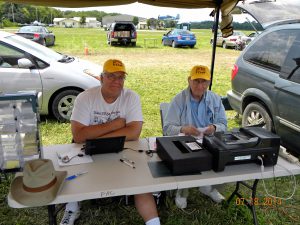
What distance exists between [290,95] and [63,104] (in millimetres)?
3479

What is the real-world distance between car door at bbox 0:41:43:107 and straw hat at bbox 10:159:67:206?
3.25 m

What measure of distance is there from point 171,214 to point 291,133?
183 cm

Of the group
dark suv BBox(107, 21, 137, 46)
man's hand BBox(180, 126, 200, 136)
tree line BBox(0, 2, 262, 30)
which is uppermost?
tree line BBox(0, 2, 262, 30)

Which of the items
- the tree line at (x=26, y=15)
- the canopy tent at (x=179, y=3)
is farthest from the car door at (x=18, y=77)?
the tree line at (x=26, y=15)

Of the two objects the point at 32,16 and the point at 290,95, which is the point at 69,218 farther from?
the point at 32,16

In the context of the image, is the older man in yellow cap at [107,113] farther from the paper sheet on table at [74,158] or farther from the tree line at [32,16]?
the tree line at [32,16]

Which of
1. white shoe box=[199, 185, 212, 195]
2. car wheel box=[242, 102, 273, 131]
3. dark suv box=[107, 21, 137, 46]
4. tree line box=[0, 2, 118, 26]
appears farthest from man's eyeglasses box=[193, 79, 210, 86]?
tree line box=[0, 2, 118, 26]

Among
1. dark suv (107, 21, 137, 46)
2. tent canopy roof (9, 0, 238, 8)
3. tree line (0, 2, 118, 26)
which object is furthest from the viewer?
tree line (0, 2, 118, 26)

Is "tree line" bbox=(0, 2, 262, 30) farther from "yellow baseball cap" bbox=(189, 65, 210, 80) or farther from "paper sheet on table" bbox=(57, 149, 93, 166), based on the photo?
"paper sheet on table" bbox=(57, 149, 93, 166)

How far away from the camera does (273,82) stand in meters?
3.86

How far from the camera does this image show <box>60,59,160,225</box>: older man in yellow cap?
255 cm

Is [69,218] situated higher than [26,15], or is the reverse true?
[26,15]

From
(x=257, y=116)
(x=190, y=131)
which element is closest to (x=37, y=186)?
(x=190, y=131)

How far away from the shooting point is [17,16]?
61000mm
